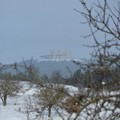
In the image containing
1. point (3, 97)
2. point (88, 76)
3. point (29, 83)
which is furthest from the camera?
point (3, 97)

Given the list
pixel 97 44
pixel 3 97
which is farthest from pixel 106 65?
pixel 3 97

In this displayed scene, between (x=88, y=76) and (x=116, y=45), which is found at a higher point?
(x=116, y=45)

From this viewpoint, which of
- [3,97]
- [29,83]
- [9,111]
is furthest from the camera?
[3,97]

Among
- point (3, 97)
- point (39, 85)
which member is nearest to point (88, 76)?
point (39, 85)

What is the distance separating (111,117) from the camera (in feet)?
10.4

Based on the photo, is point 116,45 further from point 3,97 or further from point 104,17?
point 3,97

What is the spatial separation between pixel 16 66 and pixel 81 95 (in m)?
0.50

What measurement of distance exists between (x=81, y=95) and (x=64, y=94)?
0.16 meters

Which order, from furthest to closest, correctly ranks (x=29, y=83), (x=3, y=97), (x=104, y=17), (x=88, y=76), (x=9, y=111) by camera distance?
(x=3, y=97) < (x=9, y=111) < (x=104, y=17) < (x=88, y=76) < (x=29, y=83)

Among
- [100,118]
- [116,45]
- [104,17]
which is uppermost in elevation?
[104,17]

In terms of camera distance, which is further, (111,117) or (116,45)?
(116,45)

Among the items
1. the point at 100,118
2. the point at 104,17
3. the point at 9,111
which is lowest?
the point at 9,111

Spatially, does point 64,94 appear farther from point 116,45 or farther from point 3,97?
point 3,97

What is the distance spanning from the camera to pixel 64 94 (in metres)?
3.23
